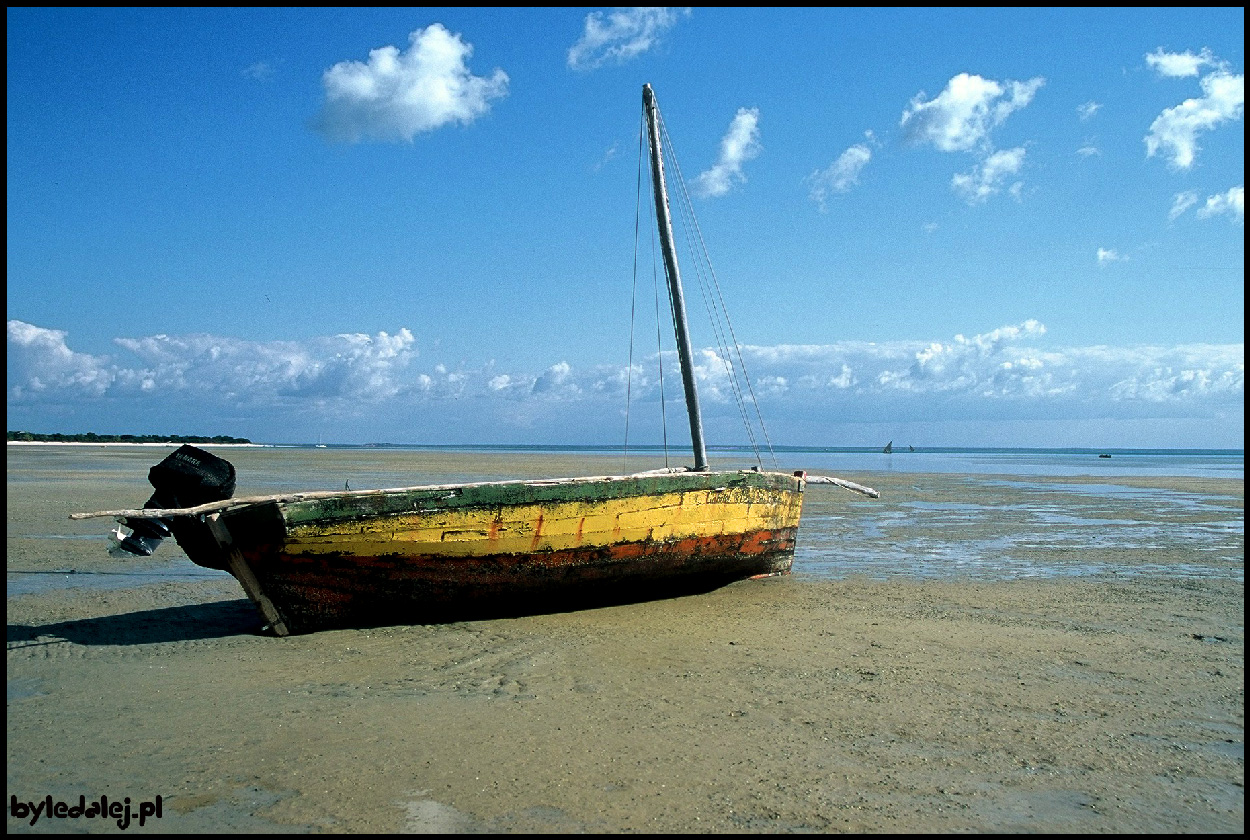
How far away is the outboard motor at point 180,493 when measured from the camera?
6211 millimetres

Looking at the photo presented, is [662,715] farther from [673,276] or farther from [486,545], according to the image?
[673,276]

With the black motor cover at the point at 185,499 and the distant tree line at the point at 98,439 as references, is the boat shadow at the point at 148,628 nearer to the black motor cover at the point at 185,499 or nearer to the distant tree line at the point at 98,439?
the black motor cover at the point at 185,499

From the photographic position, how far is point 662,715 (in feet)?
15.0

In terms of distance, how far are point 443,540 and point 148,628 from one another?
2.57 m

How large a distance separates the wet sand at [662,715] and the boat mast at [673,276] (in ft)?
6.75

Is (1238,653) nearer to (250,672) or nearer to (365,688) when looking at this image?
(365,688)

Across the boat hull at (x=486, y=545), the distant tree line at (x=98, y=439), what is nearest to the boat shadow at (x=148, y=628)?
the boat hull at (x=486, y=545)

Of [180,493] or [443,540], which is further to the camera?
[443,540]

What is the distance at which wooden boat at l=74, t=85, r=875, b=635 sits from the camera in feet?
20.6

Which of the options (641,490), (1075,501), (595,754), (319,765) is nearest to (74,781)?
(319,765)

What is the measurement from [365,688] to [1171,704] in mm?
4800

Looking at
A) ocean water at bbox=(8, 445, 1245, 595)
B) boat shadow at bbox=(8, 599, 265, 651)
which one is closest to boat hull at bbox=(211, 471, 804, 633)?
boat shadow at bbox=(8, 599, 265, 651)

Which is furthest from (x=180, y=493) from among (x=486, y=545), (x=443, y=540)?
(x=486, y=545)

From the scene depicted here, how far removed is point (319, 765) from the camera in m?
3.90
